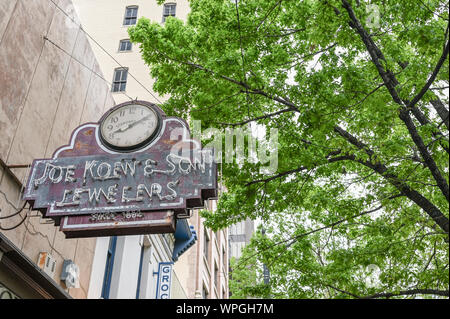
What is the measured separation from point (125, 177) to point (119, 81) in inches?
706

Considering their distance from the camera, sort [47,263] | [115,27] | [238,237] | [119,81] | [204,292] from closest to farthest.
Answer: [47,263], [119,81], [204,292], [115,27], [238,237]

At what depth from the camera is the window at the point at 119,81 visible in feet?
76.4

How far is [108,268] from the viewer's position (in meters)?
12.2

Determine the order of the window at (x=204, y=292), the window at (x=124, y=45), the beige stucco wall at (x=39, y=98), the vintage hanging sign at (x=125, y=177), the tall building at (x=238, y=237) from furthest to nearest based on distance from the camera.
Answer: the tall building at (x=238, y=237)
the window at (x=124, y=45)
the window at (x=204, y=292)
the beige stucco wall at (x=39, y=98)
the vintage hanging sign at (x=125, y=177)

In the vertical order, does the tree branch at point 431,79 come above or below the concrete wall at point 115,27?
below

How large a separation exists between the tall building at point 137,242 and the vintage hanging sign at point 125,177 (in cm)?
402

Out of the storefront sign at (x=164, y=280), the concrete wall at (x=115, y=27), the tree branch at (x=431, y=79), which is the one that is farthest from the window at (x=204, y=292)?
the tree branch at (x=431, y=79)

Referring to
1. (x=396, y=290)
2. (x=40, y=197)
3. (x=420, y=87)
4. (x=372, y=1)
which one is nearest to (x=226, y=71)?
(x=372, y=1)

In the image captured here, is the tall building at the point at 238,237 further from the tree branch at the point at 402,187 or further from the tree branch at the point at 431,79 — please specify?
the tree branch at the point at 431,79

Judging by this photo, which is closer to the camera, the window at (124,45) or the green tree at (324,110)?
the green tree at (324,110)

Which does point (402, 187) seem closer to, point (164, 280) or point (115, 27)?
point (164, 280)

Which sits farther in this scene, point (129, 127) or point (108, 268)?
point (108, 268)

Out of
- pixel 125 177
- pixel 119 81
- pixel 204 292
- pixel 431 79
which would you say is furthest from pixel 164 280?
pixel 119 81
